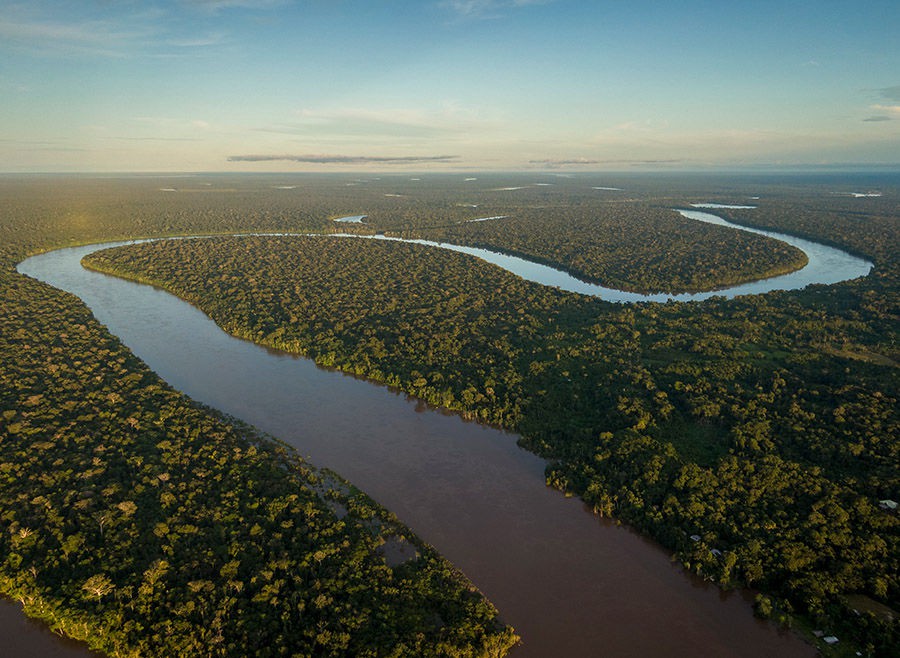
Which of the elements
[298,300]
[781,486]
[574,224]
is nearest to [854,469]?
[781,486]

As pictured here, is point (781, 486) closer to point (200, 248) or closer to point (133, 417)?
point (133, 417)

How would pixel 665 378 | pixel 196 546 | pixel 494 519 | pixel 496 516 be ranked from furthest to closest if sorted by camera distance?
pixel 665 378, pixel 496 516, pixel 494 519, pixel 196 546

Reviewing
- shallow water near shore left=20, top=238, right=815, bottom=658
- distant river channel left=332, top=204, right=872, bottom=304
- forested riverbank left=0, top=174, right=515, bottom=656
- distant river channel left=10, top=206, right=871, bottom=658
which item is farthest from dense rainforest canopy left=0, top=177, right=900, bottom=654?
distant river channel left=332, top=204, right=872, bottom=304

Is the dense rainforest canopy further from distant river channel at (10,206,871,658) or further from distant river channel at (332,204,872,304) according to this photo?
distant river channel at (332,204,872,304)

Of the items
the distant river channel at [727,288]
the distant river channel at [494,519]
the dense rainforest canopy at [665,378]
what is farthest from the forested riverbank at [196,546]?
the distant river channel at [727,288]

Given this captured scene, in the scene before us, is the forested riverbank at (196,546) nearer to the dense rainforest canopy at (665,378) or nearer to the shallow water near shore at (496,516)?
the dense rainforest canopy at (665,378)

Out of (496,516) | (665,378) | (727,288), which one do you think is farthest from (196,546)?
(727,288)

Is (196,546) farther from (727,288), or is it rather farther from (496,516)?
(727,288)
